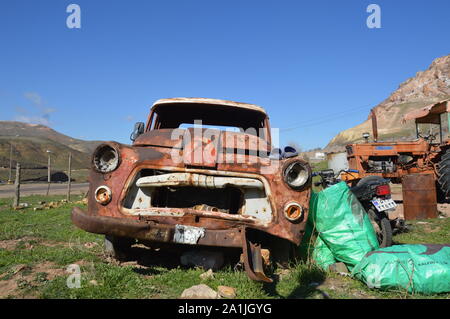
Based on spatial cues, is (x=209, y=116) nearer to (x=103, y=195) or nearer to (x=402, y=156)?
(x=103, y=195)

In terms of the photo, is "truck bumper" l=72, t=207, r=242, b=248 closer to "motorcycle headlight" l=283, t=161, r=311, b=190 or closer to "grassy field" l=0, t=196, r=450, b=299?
"grassy field" l=0, t=196, r=450, b=299

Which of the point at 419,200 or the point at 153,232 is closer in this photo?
the point at 153,232

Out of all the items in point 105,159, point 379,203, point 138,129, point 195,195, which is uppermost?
point 138,129

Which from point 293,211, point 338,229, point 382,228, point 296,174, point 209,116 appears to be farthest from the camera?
point 209,116

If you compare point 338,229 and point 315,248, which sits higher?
point 338,229

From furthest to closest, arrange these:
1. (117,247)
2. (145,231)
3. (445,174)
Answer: (445,174) → (117,247) → (145,231)

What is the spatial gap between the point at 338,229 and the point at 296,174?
84 cm

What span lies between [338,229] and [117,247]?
2.22 meters

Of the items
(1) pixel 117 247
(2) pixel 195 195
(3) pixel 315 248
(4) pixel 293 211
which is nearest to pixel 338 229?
(3) pixel 315 248

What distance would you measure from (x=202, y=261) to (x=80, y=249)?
173 cm

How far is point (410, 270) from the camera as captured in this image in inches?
103
